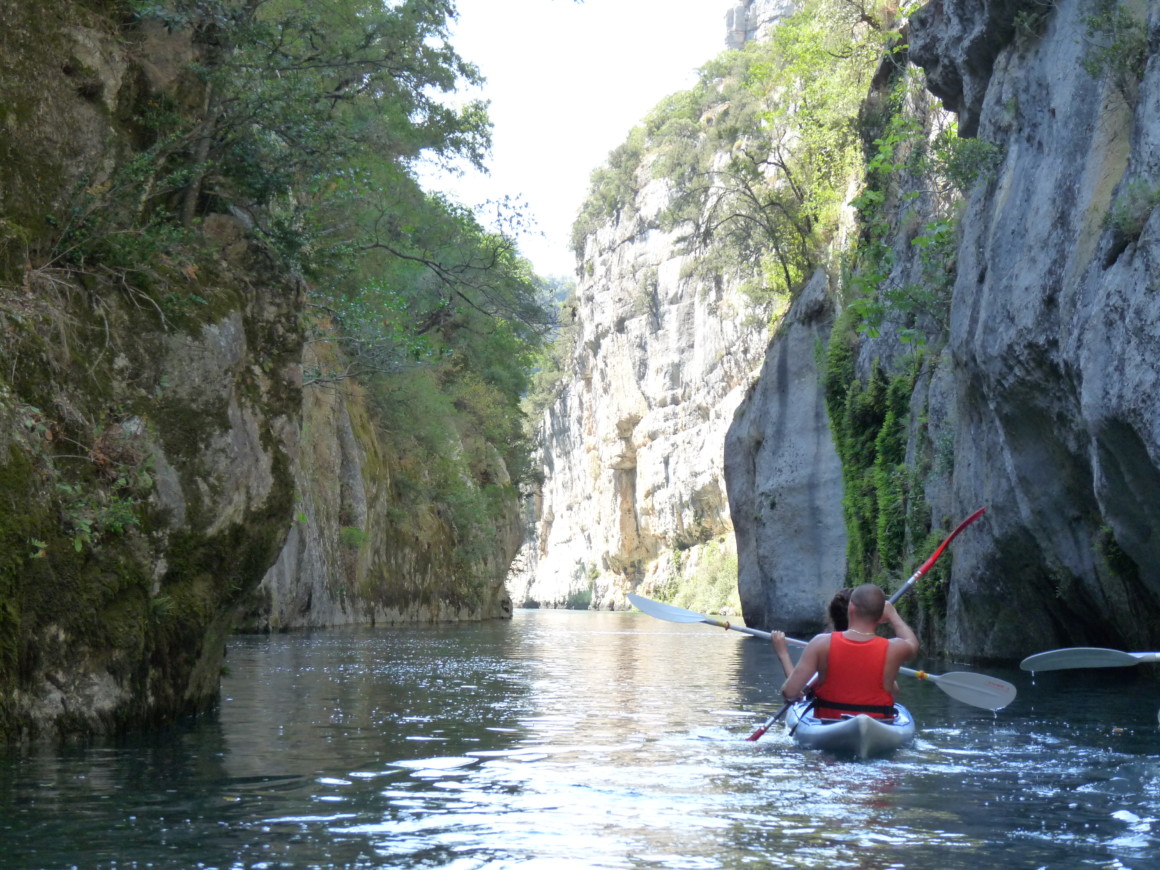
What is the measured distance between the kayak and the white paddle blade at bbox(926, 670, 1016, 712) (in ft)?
3.72

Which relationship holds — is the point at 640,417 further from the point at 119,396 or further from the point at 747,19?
the point at 119,396

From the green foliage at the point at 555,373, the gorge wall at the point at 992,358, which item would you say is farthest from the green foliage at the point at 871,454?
the green foliage at the point at 555,373

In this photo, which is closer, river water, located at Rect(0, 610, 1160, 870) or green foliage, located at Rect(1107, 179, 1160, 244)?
river water, located at Rect(0, 610, 1160, 870)

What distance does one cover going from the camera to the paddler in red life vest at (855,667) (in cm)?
905

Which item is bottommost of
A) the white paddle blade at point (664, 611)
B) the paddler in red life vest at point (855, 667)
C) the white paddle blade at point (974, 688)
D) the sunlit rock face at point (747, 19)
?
the white paddle blade at point (974, 688)

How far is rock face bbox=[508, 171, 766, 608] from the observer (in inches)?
2778

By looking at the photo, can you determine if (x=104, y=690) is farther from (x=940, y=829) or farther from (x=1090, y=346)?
(x=1090, y=346)

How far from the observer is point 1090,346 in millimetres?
11672

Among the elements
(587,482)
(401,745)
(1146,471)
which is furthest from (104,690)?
(587,482)

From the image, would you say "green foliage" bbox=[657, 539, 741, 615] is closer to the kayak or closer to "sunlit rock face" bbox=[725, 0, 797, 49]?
"sunlit rock face" bbox=[725, 0, 797, 49]

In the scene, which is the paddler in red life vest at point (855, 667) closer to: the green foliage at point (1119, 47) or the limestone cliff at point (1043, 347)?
the limestone cliff at point (1043, 347)

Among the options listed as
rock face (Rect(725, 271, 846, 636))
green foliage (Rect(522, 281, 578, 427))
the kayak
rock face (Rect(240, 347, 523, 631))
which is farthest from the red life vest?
green foliage (Rect(522, 281, 578, 427))

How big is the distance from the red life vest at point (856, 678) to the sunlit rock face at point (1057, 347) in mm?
3554

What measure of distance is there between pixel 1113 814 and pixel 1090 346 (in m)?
6.15
